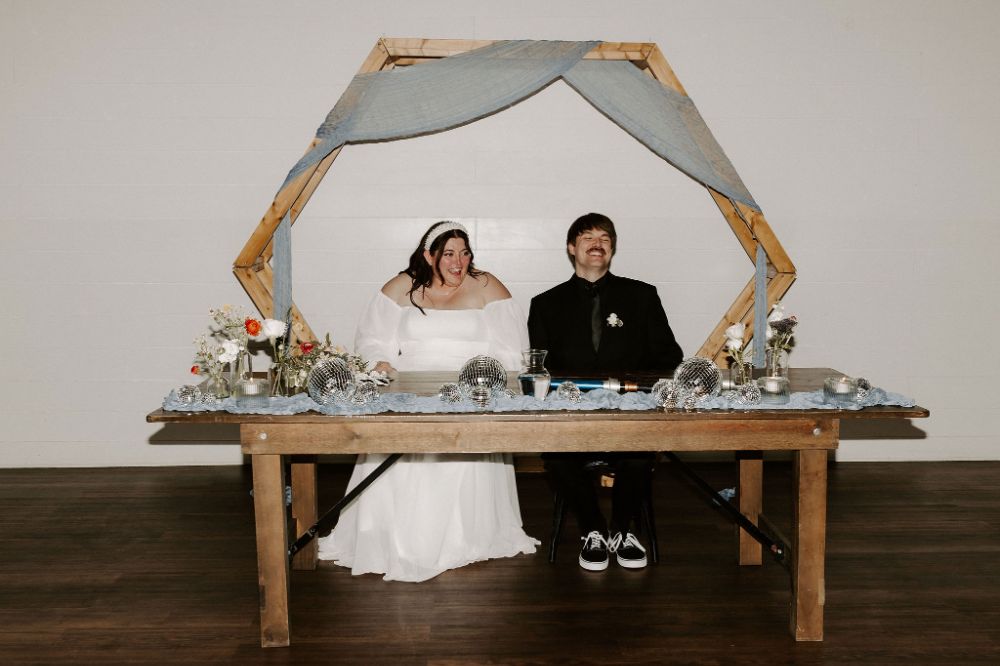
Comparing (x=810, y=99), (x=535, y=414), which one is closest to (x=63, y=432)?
(x=535, y=414)

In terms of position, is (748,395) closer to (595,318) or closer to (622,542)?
(622,542)

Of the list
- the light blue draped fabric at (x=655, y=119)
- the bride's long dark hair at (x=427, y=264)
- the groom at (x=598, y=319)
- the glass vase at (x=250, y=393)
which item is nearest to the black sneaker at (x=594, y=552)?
the groom at (x=598, y=319)

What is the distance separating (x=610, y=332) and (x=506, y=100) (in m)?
1.08

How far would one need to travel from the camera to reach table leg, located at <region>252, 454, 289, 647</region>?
2.33 m

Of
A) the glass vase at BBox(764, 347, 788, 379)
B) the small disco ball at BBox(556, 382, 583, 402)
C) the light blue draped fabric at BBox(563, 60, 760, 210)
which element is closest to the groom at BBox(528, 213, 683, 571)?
the light blue draped fabric at BBox(563, 60, 760, 210)

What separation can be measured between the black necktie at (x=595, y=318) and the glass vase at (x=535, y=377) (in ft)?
3.38

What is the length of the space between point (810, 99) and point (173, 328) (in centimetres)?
337

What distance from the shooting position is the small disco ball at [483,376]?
2.36m

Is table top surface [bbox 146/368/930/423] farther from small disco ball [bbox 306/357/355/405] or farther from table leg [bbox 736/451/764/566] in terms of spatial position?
table leg [bbox 736/451/764/566]

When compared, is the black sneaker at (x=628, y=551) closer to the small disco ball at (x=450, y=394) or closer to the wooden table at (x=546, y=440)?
the wooden table at (x=546, y=440)

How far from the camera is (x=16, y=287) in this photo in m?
4.23

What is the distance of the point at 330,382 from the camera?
2318 mm

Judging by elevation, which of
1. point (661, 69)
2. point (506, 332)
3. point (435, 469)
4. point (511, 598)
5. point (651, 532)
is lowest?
point (511, 598)

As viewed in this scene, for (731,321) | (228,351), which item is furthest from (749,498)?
(228,351)
